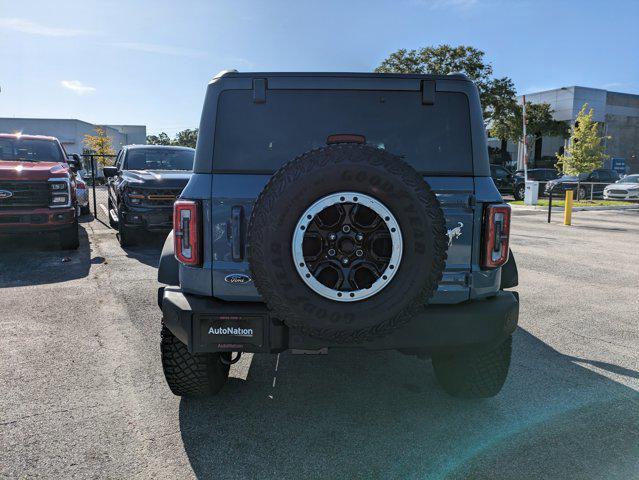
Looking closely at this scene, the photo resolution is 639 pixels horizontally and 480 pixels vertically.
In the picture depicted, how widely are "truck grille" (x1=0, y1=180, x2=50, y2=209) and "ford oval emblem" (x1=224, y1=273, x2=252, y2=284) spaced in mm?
6618

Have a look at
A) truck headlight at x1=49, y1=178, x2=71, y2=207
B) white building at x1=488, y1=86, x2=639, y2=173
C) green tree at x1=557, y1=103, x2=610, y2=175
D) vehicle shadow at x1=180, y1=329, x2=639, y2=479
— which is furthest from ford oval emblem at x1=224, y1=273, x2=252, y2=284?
white building at x1=488, y1=86, x2=639, y2=173

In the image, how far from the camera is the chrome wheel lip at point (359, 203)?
2332 mm

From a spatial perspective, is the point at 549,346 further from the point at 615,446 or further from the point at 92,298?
the point at 92,298

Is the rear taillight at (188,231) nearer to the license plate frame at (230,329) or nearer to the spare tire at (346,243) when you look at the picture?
the license plate frame at (230,329)

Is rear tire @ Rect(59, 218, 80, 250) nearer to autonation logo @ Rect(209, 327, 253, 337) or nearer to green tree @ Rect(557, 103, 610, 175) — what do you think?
autonation logo @ Rect(209, 327, 253, 337)

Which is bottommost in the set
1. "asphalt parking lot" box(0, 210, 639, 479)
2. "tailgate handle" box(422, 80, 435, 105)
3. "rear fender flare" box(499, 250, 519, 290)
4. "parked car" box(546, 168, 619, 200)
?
"asphalt parking lot" box(0, 210, 639, 479)

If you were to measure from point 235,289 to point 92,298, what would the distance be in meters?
3.77

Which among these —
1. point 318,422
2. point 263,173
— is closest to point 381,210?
point 263,173

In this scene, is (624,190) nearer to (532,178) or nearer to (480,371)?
(532,178)

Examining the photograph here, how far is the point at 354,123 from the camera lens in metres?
2.94

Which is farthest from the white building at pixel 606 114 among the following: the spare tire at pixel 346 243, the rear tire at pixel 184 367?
the spare tire at pixel 346 243

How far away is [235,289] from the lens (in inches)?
107

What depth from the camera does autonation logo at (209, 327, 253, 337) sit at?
102 inches

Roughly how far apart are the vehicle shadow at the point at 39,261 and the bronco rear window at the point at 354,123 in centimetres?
499
